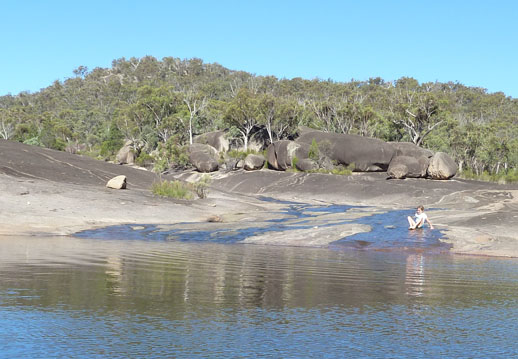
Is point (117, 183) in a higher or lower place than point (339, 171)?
lower

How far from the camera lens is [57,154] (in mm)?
42094

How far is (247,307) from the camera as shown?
10484 mm

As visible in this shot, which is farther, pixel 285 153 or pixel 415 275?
pixel 285 153

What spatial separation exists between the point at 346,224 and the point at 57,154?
908 inches

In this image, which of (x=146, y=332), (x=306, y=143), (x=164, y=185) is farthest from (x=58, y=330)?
(x=306, y=143)

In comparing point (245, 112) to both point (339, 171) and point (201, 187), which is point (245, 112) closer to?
point (339, 171)

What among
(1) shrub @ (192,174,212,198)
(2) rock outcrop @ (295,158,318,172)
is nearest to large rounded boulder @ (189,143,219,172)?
(2) rock outcrop @ (295,158,318,172)

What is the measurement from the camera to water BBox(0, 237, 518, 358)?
26.0ft

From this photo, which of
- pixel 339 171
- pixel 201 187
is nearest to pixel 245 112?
pixel 339 171

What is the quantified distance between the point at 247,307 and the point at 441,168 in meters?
46.3

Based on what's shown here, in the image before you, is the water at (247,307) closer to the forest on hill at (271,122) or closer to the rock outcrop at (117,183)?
the rock outcrop at (117,183)

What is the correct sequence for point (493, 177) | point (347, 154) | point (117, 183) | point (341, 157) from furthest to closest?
1. point (493, 177)
2. point (341, 157)
3. point (347, 154)
4. point (117, 183)

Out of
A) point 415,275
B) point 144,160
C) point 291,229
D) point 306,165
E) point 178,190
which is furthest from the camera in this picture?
point 144,160

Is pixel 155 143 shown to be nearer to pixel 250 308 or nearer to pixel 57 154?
pixel 57 154
